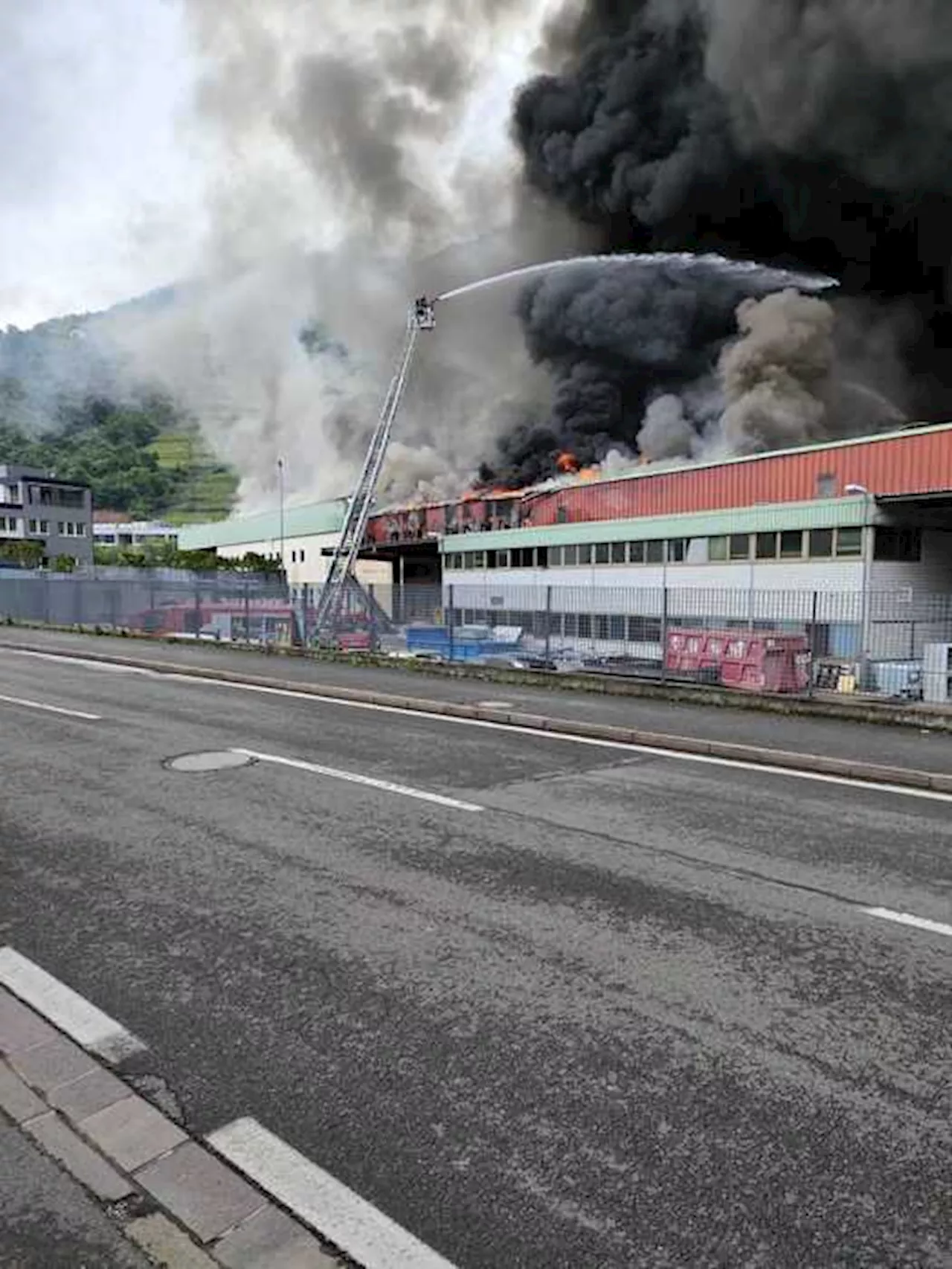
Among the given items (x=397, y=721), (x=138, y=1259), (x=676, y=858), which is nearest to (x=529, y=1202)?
(x=138, y=1259)

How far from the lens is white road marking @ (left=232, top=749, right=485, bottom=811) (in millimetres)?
6816

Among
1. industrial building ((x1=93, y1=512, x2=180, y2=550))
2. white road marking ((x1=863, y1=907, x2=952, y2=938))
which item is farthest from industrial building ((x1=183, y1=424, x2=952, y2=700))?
industrial building ((x1=93, y1=512, x2=180, y2=550))

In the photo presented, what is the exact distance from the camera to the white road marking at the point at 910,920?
434cm

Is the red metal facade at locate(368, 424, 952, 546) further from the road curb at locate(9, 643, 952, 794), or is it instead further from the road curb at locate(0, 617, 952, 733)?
the road curb at locate(9, 643, 952, 794)

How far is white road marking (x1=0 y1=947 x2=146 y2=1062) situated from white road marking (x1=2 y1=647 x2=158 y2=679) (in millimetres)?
12118

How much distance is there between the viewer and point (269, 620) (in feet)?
86.0

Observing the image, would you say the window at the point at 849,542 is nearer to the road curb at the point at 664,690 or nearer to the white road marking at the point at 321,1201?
the road curb at the point at 664,690

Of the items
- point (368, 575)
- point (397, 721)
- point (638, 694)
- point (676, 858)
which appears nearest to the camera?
point (676, 858)

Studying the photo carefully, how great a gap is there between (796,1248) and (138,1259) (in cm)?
161

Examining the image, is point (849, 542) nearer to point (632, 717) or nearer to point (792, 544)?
point (792, 544)

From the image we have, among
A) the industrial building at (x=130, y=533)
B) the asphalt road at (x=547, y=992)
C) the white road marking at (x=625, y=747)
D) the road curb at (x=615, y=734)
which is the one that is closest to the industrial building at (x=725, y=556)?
the road curb at (x=615, y=734)

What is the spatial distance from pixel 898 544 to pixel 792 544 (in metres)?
3.03

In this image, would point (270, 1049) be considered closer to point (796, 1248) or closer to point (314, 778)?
point (796, 1248)

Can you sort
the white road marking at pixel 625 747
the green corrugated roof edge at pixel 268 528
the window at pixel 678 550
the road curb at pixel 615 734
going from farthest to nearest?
the green corrugated roof edge at pixel 268 528
the window at pixel 678 550
the road curb at pixel 615 734
the white road marking at pixel 625 747
